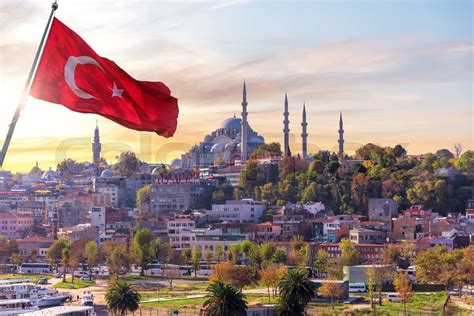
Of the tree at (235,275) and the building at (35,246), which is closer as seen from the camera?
the tree at (235,275)

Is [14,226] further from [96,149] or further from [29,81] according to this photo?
[29,81]

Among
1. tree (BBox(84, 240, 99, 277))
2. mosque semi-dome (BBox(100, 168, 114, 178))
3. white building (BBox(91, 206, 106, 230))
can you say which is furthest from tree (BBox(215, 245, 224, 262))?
mosque semi-dome (BBox(100, 168, 114, 178))

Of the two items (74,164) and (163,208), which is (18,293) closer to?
(163,208)

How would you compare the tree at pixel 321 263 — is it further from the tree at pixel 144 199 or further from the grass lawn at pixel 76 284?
the tree at pixel 144 199

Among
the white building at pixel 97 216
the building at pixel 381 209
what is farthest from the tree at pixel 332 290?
the white building at pixel 97 216

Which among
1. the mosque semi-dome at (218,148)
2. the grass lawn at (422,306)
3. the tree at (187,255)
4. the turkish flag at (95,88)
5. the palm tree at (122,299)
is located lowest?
the grass lawn at (422,306)

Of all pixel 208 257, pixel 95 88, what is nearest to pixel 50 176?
pixel 208 257

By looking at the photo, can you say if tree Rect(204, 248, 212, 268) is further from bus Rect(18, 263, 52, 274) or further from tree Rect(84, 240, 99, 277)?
bus Rect(18, 263, 52, 274)
